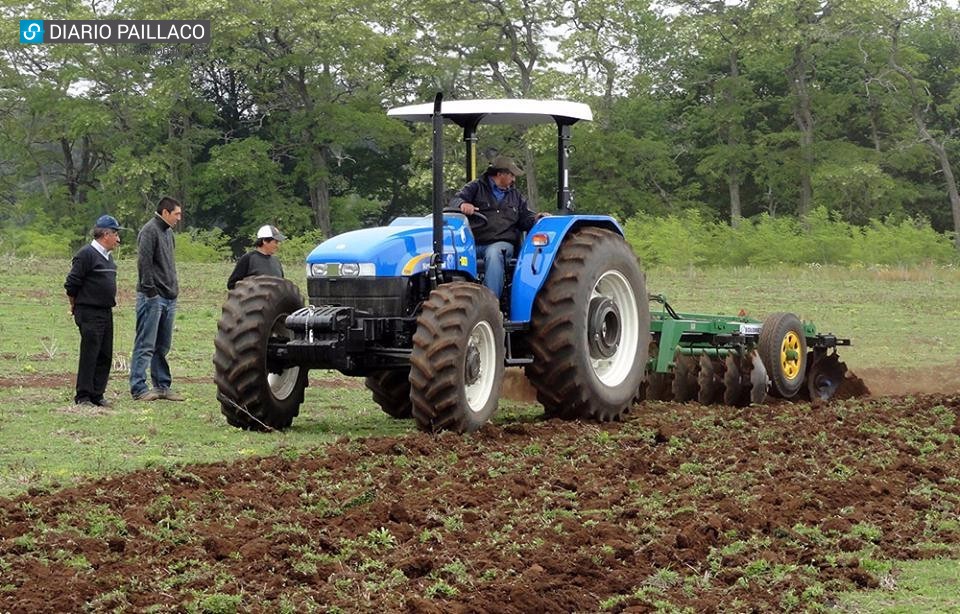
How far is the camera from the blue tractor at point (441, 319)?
1090cm

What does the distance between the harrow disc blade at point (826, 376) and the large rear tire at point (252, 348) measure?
582 cm

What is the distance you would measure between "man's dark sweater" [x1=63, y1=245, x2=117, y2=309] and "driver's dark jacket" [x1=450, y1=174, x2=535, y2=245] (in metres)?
3.24

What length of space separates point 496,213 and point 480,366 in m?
1.53

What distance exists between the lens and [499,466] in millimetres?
9695

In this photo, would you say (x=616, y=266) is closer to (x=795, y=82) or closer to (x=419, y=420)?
(x=419, y=420)

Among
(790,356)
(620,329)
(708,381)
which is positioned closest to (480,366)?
(620,329)

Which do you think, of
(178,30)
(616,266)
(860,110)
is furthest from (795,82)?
(616,266)

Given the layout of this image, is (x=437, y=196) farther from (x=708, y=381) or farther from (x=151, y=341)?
(x=708, y=381)

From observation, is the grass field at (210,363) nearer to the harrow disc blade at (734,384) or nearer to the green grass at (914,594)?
the green grass at (914,594)

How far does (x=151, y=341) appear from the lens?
13688 millimetres

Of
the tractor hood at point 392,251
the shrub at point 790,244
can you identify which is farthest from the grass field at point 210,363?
the shrub at point 790,244

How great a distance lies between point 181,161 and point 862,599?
47522 mm

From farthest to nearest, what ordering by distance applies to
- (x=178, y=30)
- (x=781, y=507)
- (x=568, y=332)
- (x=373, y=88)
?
(x=373, y=88)
(x=178, y=30)
(x=568, y=332)
(x=781, y=507)

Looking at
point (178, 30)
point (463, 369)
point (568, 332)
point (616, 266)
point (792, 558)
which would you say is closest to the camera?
point (792, 558)
